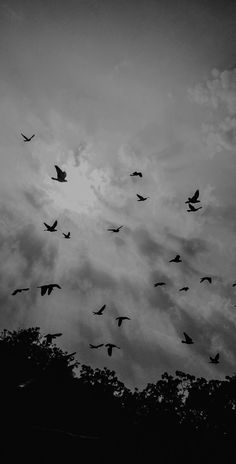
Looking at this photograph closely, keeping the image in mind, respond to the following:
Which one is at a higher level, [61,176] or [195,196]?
[195,196]

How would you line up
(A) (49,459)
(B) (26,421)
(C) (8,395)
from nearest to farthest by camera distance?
(B) (26,421), (A) (49,459), (C) (8,395)

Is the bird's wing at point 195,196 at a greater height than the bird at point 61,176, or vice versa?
the bird's wing at point 195,196

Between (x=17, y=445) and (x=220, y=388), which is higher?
(x=220, y=388)

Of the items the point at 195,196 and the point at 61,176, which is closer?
the point at 61,176

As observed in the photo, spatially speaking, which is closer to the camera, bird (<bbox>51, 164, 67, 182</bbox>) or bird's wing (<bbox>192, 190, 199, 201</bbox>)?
bird (<bbox>51, 164, 67, 182</bbox>)

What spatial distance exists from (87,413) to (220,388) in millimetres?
49208

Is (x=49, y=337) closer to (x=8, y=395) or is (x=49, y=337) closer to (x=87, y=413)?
(x=87, y=413)

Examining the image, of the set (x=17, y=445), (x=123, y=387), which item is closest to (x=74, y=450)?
(x=17, y=445)

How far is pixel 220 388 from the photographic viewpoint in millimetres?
58469

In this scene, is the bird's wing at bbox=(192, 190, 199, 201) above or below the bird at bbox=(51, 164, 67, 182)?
above

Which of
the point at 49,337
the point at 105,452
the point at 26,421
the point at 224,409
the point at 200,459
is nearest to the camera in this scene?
the point at 26,421

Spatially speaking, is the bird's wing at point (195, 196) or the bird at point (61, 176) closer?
the bird at point (61, 176)

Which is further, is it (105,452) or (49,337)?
(49,337)

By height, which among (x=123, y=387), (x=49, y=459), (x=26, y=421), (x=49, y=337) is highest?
(x=123, y=387)
